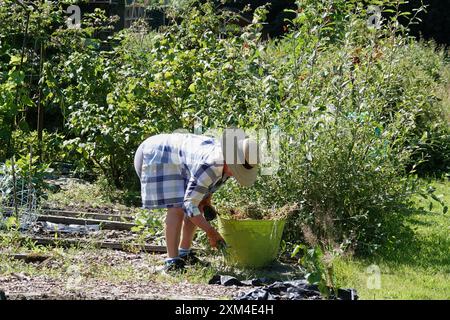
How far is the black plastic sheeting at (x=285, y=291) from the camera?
457 centimetres

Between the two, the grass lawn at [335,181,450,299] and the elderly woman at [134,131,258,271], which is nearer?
the grass lawn at [335,181,450,299]

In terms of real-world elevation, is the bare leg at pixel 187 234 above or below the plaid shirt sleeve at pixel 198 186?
below

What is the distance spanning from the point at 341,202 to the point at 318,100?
834mm

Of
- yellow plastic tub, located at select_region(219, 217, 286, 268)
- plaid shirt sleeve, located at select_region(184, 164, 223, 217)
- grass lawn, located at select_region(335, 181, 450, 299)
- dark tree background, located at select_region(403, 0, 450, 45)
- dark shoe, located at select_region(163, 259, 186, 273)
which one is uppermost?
dark tree background, located at select_region(403, 0, 450, 45)

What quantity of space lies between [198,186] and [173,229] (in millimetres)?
454

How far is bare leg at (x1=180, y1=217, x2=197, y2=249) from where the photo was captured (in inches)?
226

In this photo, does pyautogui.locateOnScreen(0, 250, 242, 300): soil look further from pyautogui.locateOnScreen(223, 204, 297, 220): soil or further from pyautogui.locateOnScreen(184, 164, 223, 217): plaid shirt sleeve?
pyautogui.locateOnScreen(223, 204, 297, 220): soil

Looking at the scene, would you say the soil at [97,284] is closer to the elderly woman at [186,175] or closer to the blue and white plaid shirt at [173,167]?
the elderly woman at [186,175]

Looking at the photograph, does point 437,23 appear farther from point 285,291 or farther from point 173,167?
point 285,291

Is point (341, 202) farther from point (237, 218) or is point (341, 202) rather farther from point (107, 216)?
point (107, 216)

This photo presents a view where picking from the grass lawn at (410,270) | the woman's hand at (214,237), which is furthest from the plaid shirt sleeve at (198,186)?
the grass lawn at (410,270)

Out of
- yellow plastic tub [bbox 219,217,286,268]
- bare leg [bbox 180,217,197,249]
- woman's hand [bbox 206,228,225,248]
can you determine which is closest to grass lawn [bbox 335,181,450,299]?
yellow plastic tub [bbox 219,217,286,268]

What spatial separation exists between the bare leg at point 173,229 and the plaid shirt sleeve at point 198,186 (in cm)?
28
